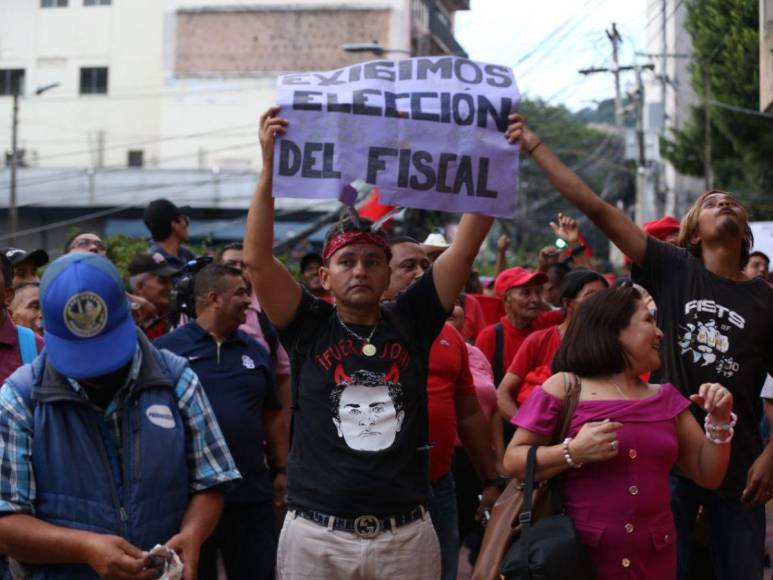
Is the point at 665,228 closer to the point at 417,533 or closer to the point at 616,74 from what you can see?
the point at 417,533

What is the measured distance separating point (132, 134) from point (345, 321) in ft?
162

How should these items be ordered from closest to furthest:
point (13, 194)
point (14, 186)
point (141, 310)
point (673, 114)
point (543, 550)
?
point (543, 550) → point (141, 310) → point (13, 194) → point (14, 186) → point (673, 114)

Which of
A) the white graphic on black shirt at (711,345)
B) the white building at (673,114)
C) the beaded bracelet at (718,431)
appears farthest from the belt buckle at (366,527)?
the white building at (673,114)

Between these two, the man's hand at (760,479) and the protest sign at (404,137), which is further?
the man's hand at (760,479)

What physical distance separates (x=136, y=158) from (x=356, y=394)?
161 feet

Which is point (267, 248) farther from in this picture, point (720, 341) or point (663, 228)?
point (663, 228)

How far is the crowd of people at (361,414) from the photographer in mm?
3576

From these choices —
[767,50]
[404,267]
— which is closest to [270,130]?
[404,267]

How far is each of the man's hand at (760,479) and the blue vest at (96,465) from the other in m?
2.81

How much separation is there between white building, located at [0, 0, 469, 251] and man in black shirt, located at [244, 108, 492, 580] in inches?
1588

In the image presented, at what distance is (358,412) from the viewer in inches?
182

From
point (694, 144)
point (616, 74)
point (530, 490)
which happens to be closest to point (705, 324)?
point (530, 490)

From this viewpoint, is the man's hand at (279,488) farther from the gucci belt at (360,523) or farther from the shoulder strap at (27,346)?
the gucci belt at (360,523)

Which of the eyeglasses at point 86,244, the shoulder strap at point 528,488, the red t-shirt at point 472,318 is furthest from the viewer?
the red t-shirt at point 472,318
